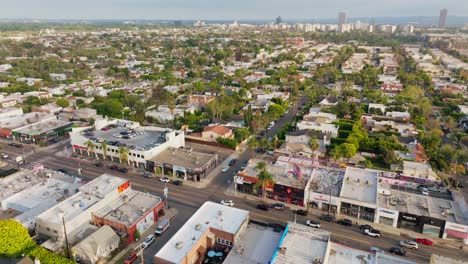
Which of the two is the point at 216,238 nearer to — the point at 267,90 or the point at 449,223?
the point at 449,223

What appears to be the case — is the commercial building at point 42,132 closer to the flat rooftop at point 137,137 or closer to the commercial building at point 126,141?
the commercial building at point 126,141

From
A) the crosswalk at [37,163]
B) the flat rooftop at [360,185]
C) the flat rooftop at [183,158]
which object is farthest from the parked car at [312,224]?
the crosswalk at [37,163]

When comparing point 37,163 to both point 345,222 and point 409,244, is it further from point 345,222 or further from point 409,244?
point 409,244

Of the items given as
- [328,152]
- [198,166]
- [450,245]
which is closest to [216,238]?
[198,166]

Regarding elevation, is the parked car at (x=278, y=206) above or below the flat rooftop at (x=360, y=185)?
below

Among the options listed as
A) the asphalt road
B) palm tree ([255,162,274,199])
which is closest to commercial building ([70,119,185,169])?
the asphalt road

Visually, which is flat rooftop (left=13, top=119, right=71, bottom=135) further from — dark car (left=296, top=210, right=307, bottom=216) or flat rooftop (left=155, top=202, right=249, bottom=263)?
dark car (left=296, top=210, right=307, bottom=216)
